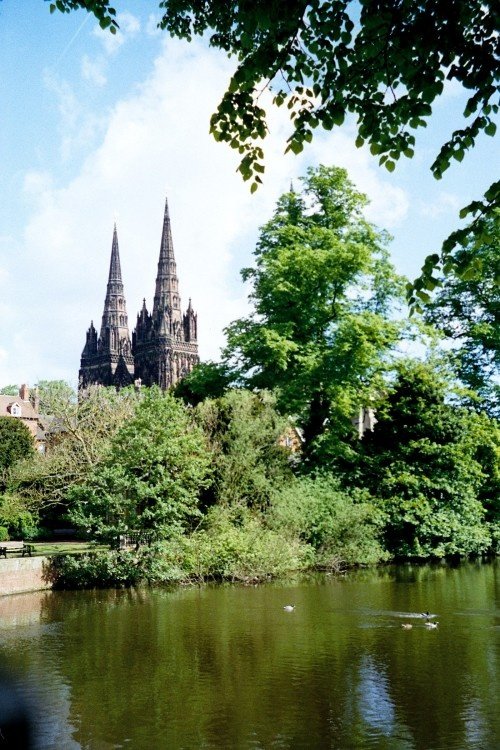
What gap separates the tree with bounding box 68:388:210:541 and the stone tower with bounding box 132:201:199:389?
92.1 meters

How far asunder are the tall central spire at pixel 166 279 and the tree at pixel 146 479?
319 ft

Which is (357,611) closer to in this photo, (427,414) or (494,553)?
(427,414)

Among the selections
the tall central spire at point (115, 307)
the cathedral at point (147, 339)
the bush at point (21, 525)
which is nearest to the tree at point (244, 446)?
the bush at point (21, 525)

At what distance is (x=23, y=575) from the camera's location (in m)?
27.0

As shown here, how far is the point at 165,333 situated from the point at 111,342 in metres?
13.7

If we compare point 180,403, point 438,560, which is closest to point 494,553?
point 438,560

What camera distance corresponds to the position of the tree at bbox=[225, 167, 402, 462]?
33.7 m

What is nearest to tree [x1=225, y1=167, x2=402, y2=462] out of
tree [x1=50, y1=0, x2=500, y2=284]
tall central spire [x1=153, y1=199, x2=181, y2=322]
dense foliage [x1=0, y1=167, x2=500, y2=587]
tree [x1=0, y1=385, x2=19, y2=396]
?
dense foliage [x1=0, y1=167, x2=500, y2=587]

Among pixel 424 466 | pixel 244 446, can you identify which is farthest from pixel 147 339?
pixel 244 446

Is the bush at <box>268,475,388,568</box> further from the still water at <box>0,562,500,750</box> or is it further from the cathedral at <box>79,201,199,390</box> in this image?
the cathedral at <box>79,201,199,390</box>

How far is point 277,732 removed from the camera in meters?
11.8

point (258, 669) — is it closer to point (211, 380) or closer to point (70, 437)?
point (70, 437)

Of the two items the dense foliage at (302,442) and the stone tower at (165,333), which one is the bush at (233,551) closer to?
the dense foliage at (302,442)

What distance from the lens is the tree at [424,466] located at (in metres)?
36.4
